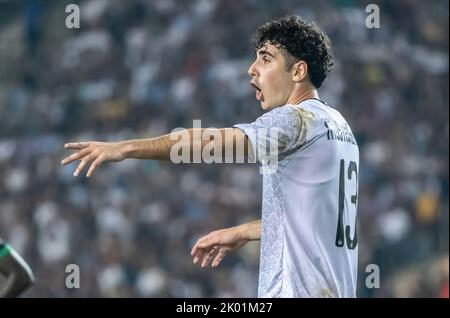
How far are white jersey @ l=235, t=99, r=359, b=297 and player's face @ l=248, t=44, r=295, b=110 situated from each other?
0.87 feet

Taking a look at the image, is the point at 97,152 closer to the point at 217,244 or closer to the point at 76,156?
the point at 76,156

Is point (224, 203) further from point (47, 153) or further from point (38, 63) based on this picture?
point (38, 63)

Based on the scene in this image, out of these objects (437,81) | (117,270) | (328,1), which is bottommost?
(117,270)

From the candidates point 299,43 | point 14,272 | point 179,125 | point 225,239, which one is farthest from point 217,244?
point 179,125

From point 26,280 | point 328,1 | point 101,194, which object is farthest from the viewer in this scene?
point 328,1

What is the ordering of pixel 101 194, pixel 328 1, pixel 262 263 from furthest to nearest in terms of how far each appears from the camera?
pixel 328 1 < pixel 101 194 < pixel 262 263

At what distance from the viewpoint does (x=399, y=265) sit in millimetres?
11109

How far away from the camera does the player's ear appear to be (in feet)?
17.2

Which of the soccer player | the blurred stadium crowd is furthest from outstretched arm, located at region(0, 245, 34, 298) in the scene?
the blurred stadium crowd

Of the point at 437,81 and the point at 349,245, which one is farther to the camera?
the point at 437,81

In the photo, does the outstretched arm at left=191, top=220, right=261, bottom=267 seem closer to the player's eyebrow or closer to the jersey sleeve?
the jersey sleeve

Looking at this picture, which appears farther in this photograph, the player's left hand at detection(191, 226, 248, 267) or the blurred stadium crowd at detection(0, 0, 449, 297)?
the blurred stadium crowd at detection(0, 0, 449, 297)

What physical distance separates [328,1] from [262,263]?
28.8ft

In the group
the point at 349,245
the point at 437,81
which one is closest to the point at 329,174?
the point at 349,245
